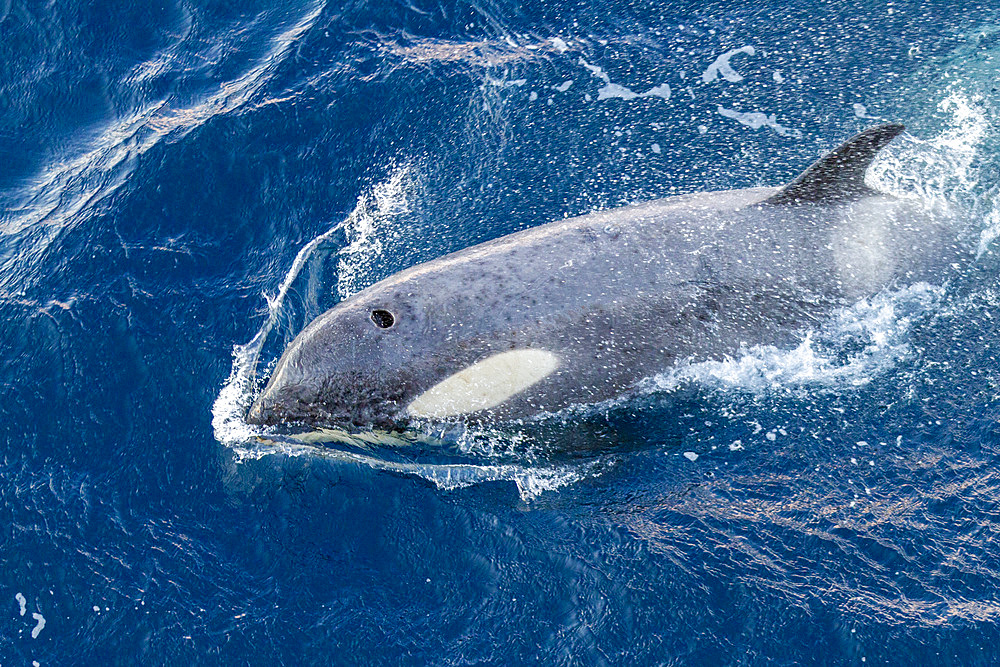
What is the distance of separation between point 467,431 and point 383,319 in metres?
1.35

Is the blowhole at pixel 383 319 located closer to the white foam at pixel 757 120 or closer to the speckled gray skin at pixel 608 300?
the speckled gray skin at pixel 608 300

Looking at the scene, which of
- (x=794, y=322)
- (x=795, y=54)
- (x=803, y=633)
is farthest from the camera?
(x=795, y=54)

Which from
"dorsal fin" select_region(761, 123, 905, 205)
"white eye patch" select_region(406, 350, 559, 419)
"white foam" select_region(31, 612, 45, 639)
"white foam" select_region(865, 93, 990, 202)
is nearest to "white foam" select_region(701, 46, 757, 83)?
"white foam" select_region(865, 93, 990, 202)

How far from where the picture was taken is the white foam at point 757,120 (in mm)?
11562

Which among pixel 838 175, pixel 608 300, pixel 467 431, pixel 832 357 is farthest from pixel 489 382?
pixel 838 175

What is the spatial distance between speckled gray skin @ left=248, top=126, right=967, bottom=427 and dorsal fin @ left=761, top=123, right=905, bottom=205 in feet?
0.04

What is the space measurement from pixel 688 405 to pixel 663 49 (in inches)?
237

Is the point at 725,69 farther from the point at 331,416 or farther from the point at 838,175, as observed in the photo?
the point at 331,416

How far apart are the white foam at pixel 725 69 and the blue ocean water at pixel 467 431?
0.05 m

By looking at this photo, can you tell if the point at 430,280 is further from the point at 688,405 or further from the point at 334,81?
the point at 334,81

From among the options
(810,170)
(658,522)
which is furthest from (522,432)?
(810,170)

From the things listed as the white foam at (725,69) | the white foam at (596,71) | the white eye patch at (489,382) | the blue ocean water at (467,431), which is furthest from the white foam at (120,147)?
the white eye patch at (489,382)

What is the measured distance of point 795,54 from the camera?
12.4 meters

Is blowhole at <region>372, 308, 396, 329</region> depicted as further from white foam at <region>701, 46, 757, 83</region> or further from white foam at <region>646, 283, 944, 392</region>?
white foam at <region>701, 46, 757, 83</region>
